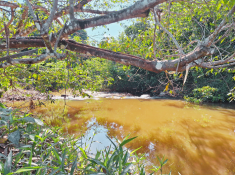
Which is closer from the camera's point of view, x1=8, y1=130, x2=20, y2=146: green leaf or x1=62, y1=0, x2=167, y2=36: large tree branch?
x1=8, y1=130, x2=20, y2=146: green leaf

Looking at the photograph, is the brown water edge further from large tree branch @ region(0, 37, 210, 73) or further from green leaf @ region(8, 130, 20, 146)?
large tree branch @ region(0, 37, 210, 73)

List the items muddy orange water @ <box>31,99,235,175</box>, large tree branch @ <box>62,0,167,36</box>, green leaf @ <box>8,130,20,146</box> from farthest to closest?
muddy orange water @ <box>31,99,235,175</box> → large tree branch @ <box>62,0,167,36</box> → green leaf @ <box>8,130,20,146</box>

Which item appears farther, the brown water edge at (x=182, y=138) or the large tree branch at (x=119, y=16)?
the brown water edge at (x=182, y=138)

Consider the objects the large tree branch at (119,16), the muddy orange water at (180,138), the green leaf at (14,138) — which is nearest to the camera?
the green leaf at (14,138)

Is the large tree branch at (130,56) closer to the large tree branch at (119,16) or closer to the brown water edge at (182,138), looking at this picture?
the large tree branch at (119,16)

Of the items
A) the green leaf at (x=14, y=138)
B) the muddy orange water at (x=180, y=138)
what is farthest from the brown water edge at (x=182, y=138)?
the green leaf at (x=14, y=138)

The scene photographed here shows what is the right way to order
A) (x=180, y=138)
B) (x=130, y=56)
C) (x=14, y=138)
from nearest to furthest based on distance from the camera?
(x=14, y=138)
(x=130, y=56)
(x=180, y=138)

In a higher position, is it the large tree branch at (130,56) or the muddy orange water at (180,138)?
the large tree branch at (130,56)

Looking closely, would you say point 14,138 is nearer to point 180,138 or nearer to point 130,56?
point 130,56

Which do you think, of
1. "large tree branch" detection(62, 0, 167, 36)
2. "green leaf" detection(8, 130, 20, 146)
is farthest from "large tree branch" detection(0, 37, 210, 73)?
"green leaf" detection(8, 130, 20, 146)

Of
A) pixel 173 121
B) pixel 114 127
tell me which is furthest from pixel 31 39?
pixel 173 121

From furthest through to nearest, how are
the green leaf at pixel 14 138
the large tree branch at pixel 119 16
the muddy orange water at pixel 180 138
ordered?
1. the muddy orange water at pixel 180 138
2. the large tree branch at pixel 119 16
3. the green leaf at pixel 14 138

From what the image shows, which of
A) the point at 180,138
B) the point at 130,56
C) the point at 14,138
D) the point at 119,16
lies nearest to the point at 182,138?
the point at 180,138

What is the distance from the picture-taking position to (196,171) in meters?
2.20
